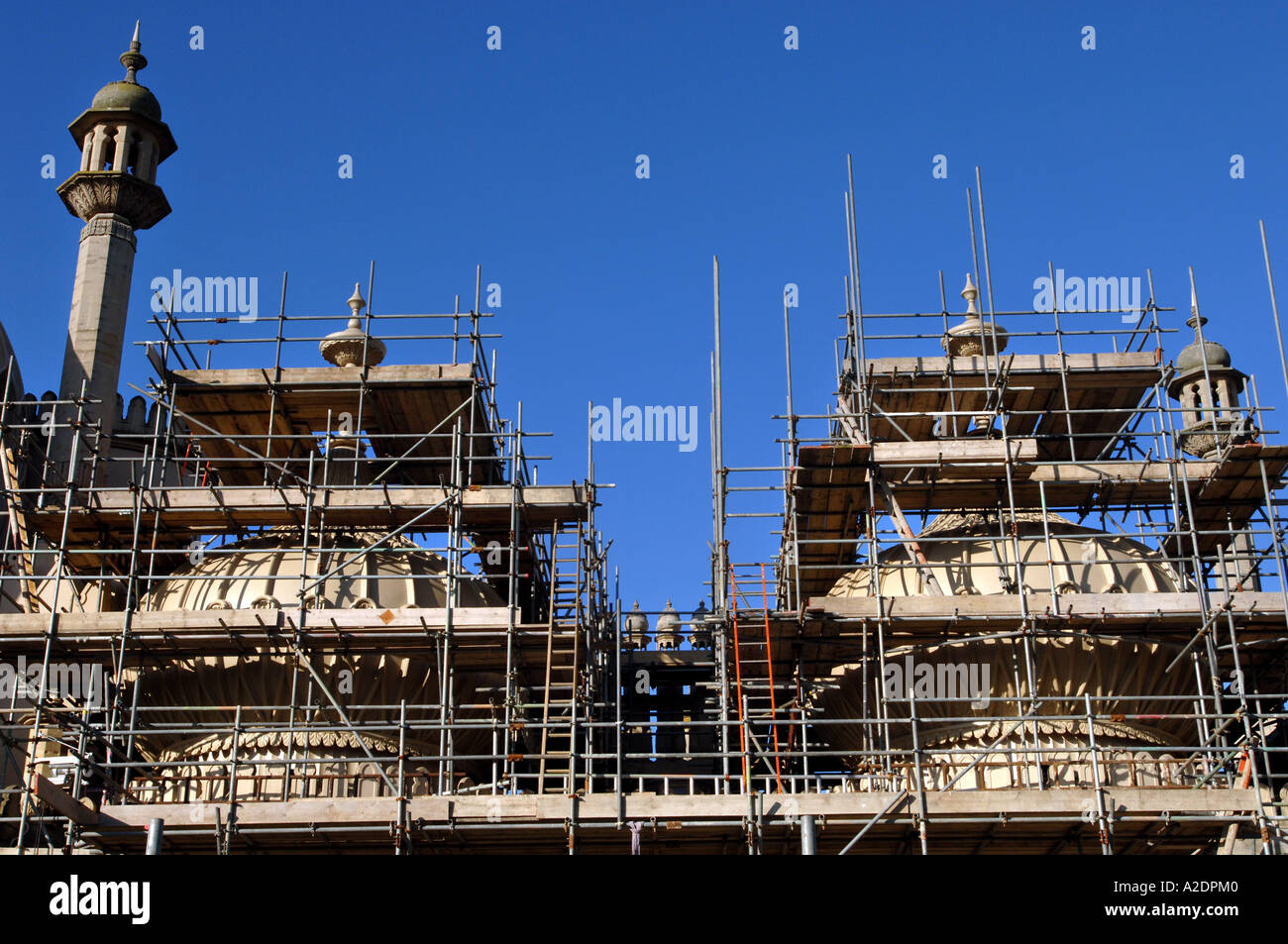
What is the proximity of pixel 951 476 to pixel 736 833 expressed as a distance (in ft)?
26.1

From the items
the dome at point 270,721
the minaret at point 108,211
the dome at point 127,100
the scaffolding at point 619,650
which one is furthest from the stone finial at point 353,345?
the dome at point 127,100

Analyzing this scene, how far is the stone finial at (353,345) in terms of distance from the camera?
101 ft

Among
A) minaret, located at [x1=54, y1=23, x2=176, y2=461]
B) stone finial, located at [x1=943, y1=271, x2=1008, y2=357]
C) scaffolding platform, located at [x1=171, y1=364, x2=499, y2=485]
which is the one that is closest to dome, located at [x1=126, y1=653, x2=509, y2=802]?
scaffolding platform, located at [x1=171, y1=364, x2=499, y2=485]

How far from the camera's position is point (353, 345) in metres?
30.7

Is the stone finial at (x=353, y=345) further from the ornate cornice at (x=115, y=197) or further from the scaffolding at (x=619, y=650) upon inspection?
the ornate cornice at (x=115, y=197)

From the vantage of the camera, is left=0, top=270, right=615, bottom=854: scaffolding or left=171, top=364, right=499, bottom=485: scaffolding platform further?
left=171, top=364, right=499, bottom=485: scaffolding platform

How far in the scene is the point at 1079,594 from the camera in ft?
82.1

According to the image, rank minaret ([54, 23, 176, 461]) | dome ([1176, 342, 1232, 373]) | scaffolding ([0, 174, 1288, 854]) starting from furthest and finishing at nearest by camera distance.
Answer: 1. minaret ([54, 23, 176, 461])
2. dome ([1176, 342, 1232, 373])
3. scaffolding ([0, 174, 1288, 854])

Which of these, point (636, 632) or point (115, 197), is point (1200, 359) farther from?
point (115, 197)

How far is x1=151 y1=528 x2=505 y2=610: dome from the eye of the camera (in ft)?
84.5

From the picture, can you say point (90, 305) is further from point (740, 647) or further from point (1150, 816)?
point (1150, 816)

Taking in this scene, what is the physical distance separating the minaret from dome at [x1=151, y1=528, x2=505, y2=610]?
45.2ft

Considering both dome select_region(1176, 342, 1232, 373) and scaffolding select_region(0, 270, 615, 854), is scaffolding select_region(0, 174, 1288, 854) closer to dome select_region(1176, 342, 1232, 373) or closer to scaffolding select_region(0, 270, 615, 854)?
scaffolding select_region(0, 270, 615, 854)

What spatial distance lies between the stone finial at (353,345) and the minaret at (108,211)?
10.6 meters
